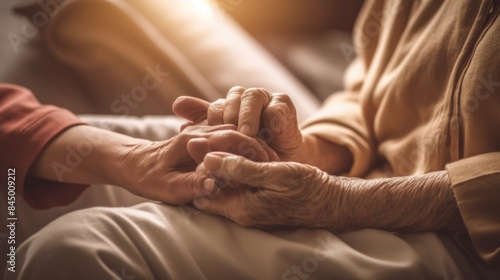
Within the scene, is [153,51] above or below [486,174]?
above

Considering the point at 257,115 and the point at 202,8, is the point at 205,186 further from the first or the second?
the point at 202,8

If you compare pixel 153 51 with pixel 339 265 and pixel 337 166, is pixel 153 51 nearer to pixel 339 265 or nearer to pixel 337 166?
pixel 337 166

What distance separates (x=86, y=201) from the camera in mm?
792

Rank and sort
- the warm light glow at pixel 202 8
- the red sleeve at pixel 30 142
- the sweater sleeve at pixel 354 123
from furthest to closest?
1. the warm light glow at pixel 202 8
2. the sweater sleeve at pixel 354 123
3. the red sleeve at pixel 30 142

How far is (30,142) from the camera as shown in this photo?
70cm

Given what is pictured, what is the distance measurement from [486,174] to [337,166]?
1.01 feet

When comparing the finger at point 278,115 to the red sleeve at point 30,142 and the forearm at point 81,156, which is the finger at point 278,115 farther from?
the red sleeve at point 30,142

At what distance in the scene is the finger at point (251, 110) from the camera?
60 cm

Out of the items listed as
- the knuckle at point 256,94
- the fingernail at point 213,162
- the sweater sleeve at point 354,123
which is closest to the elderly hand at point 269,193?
the fingernail at point 213,162

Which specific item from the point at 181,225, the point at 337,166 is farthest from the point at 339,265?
the point at 337,166

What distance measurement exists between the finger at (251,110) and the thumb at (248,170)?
72 mm

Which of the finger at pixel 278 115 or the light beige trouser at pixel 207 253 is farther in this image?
the finger at pixel 278 115

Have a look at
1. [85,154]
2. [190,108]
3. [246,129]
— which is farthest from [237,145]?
[85,154]

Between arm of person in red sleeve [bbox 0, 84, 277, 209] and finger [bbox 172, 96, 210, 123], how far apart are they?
11 mm
